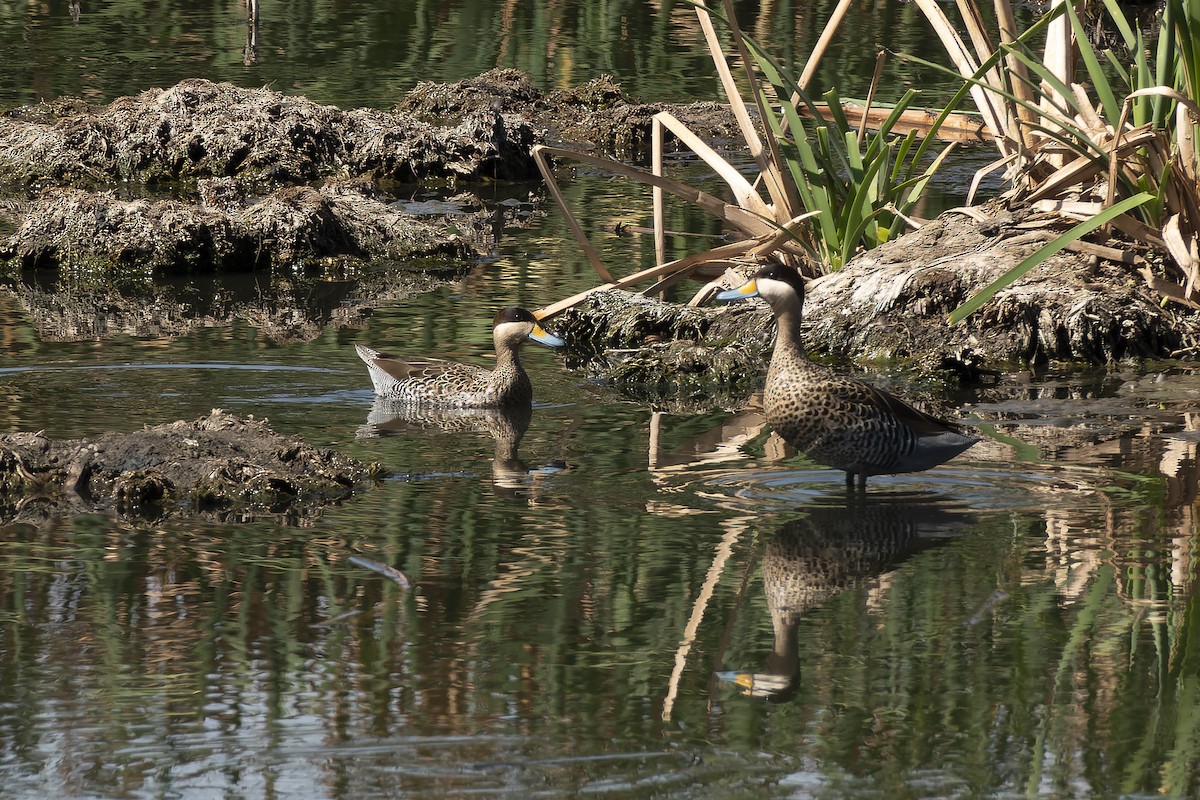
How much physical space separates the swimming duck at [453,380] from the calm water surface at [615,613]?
6.3 inches

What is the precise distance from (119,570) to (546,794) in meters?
2.39

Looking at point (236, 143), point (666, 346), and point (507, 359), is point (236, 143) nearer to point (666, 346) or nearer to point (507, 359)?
point (666, 346)

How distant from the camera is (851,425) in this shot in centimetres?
751

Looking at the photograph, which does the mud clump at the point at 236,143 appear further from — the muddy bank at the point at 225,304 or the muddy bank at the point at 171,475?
the muddy bank at the point at 171,475

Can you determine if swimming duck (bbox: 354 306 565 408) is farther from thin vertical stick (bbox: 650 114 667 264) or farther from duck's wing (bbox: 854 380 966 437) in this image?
duck's wing (bbox: 854 380 966 437)

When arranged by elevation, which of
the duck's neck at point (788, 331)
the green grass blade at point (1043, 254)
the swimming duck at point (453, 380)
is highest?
the green grass blade at point (1043, 254)

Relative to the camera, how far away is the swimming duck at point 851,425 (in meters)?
7.52

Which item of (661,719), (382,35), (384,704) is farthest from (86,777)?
(382,35)

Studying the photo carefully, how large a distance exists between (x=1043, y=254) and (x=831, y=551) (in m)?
2.73

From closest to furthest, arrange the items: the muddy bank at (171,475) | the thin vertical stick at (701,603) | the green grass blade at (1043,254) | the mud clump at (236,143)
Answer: the thin vertical stick at (701,603) → the muddy bank at (171,475) → the green grass blade at (1043,254) → the mud clump at (236,143)

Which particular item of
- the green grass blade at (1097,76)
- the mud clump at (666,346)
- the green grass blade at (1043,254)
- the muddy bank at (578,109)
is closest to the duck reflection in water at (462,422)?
the mud clump at (666,346)

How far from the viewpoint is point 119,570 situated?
648 cm

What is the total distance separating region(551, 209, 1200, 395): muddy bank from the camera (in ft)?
33.9

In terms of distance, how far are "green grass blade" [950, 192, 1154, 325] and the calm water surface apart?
0.59 m
